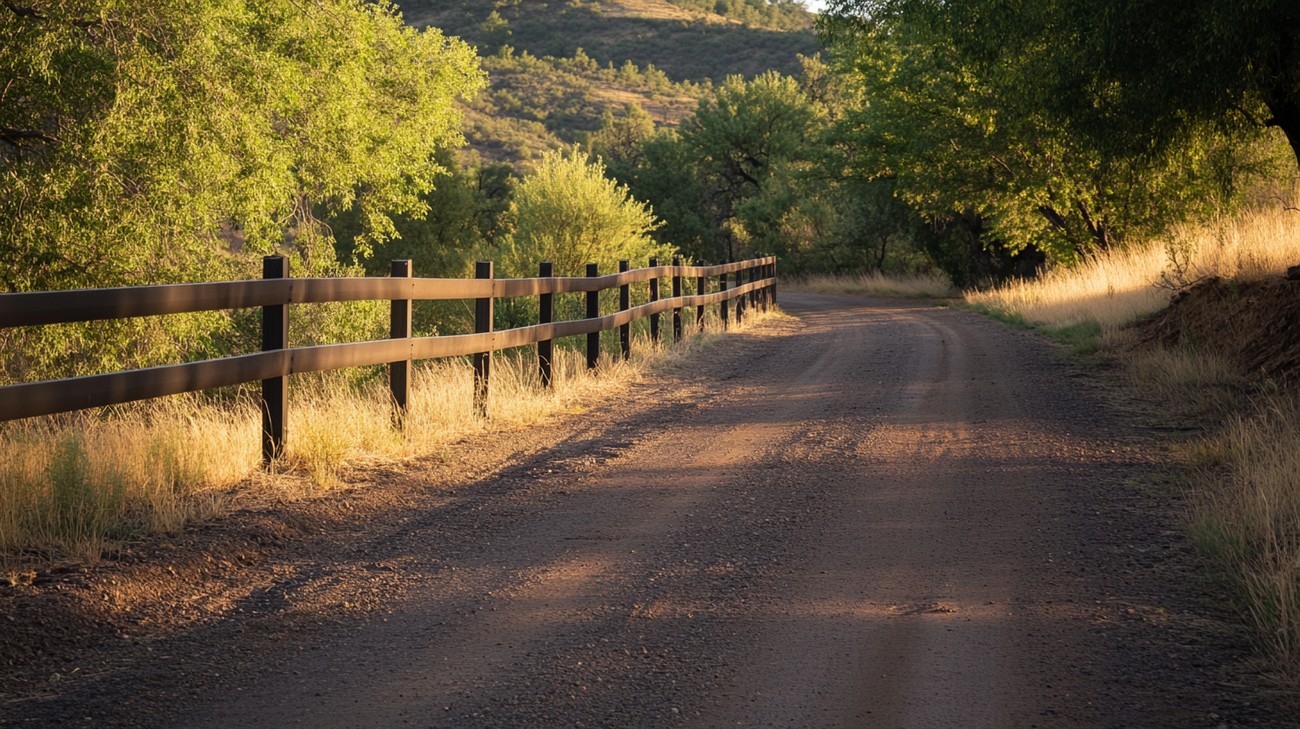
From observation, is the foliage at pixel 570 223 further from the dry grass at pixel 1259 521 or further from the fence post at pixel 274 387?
the dry grass at pixel 1259 521

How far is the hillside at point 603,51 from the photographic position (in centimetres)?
11481

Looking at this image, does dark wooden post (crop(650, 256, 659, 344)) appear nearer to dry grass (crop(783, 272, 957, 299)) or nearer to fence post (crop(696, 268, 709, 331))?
fence post (crop(696, 268, 709, 331))

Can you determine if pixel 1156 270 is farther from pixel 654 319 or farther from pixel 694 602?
pixel 694 602

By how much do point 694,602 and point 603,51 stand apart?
14832 cm

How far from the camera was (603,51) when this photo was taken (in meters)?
147

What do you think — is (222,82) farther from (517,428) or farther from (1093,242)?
(1093,242)

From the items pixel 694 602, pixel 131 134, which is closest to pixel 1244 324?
pixel 694 602

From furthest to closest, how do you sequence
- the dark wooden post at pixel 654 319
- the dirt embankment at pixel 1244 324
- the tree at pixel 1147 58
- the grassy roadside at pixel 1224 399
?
the dark wooden post at pixel 654 319 → the dirt embankment at pixel 1244 324 → the tree at pixel 1147 58 → the grassy roadside at pixel 1224 399

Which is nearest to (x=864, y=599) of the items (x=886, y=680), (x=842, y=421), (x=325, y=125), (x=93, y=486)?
(x=886, y=680)

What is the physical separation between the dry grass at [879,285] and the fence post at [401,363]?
30.8 metres

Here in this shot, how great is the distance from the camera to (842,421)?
10.2 m

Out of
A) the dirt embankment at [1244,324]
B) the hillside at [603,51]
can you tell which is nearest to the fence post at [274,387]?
the dirt embankment at [1244,324]

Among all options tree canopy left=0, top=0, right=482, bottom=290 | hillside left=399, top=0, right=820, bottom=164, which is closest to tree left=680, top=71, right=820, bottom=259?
tree canopy left=0, top=0, right=482, bottom=290

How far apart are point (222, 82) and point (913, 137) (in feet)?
69.8
